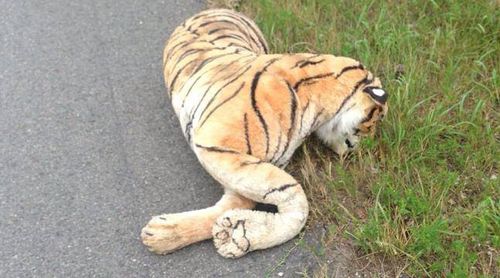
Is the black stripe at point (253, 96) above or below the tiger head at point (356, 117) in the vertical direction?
above

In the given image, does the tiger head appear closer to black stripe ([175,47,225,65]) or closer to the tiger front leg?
the tiger front leg

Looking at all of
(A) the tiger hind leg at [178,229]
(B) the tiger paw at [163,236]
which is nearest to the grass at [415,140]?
(A) the tiger hind leg at [178,229]

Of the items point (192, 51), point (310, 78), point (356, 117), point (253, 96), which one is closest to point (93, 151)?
point (192, 51)

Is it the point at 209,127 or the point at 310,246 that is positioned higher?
the point at 209,127

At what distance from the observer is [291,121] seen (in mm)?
3146

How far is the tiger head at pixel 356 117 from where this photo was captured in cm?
329

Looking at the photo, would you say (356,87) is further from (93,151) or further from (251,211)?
(93,151)

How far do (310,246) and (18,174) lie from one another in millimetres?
1643

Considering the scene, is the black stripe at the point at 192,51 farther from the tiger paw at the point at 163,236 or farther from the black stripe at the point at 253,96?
the tiger paw at the point at 163,236

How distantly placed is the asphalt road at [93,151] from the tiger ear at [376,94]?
898 millimetres

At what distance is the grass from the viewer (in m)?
2.94

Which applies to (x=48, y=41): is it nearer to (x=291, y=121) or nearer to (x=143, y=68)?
(x=143, y=68)

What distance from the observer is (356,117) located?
3297 millimetres

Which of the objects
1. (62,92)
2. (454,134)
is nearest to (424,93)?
(454,134)
